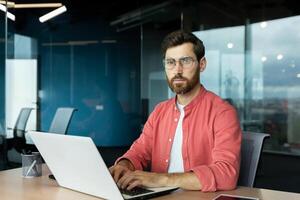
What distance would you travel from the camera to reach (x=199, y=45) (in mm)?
1860

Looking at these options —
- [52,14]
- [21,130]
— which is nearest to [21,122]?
[21,130]

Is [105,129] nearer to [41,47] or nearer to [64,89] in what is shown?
[64,89]

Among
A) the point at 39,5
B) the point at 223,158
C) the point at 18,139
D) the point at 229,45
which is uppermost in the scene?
the point at 39,5

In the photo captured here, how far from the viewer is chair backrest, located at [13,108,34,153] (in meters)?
5.64

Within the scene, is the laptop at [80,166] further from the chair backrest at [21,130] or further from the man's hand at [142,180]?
the chair backrest at [21,130]

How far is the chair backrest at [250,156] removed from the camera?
187 cm

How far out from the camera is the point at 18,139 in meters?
5.83

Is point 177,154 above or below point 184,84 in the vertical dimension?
below

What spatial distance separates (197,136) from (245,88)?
4638 millimetres

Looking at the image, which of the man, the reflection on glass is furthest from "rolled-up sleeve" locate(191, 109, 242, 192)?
the reflection on glass

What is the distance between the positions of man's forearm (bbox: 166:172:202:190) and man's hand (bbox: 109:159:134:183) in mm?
202

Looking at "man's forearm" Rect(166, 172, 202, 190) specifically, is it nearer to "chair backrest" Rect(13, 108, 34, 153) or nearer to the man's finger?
the man's finger

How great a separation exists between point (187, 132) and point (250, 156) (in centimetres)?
31

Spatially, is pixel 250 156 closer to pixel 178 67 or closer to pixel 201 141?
pixel 201 141
